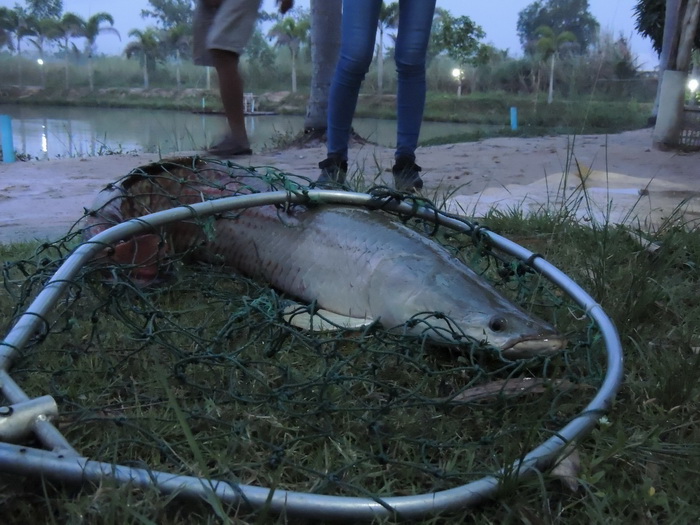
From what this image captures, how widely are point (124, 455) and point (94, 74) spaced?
1946 inches

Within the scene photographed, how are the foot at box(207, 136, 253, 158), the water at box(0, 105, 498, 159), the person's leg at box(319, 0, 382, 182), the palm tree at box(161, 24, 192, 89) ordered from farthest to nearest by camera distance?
the palm tree at box(161, 24, 192, 89) < the water at box(0, 105, 498, 159) < the foot at box(207, 136, 253, 158) < the person's leg at box(319, 0, 382, 182)

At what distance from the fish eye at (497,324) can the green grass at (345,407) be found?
0.25 ft

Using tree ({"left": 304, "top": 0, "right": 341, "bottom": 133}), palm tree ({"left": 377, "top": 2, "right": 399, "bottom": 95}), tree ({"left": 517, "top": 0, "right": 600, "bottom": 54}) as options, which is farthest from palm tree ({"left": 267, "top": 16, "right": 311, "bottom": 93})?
tree ({"left": 304, "top": 0, "right": 341, "bottom": 133})

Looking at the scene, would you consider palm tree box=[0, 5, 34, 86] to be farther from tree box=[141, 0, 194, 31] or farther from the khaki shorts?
the khaki shorts

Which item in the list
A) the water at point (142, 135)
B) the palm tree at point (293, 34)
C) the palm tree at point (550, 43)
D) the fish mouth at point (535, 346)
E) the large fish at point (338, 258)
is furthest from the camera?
the palm tree at point (293, 34)

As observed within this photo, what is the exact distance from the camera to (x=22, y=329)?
52.8 inches

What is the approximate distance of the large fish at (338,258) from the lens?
1491 millimetres

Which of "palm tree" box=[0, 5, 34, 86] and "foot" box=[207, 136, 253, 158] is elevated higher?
"palm tree" box=[0, 5, 34, 86]

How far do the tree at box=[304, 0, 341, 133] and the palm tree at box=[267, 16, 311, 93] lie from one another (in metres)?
34.4

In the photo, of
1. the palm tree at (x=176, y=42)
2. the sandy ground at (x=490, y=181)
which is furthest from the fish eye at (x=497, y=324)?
the palm tree at (x=176, y=42)

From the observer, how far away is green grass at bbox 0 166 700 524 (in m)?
1.01

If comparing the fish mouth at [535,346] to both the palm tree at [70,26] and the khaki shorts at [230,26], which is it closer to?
the khaki shorts at [230,26]

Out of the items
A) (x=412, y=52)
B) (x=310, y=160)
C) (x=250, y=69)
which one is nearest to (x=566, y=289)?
(x=412, y=52)

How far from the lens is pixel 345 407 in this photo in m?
1.27
